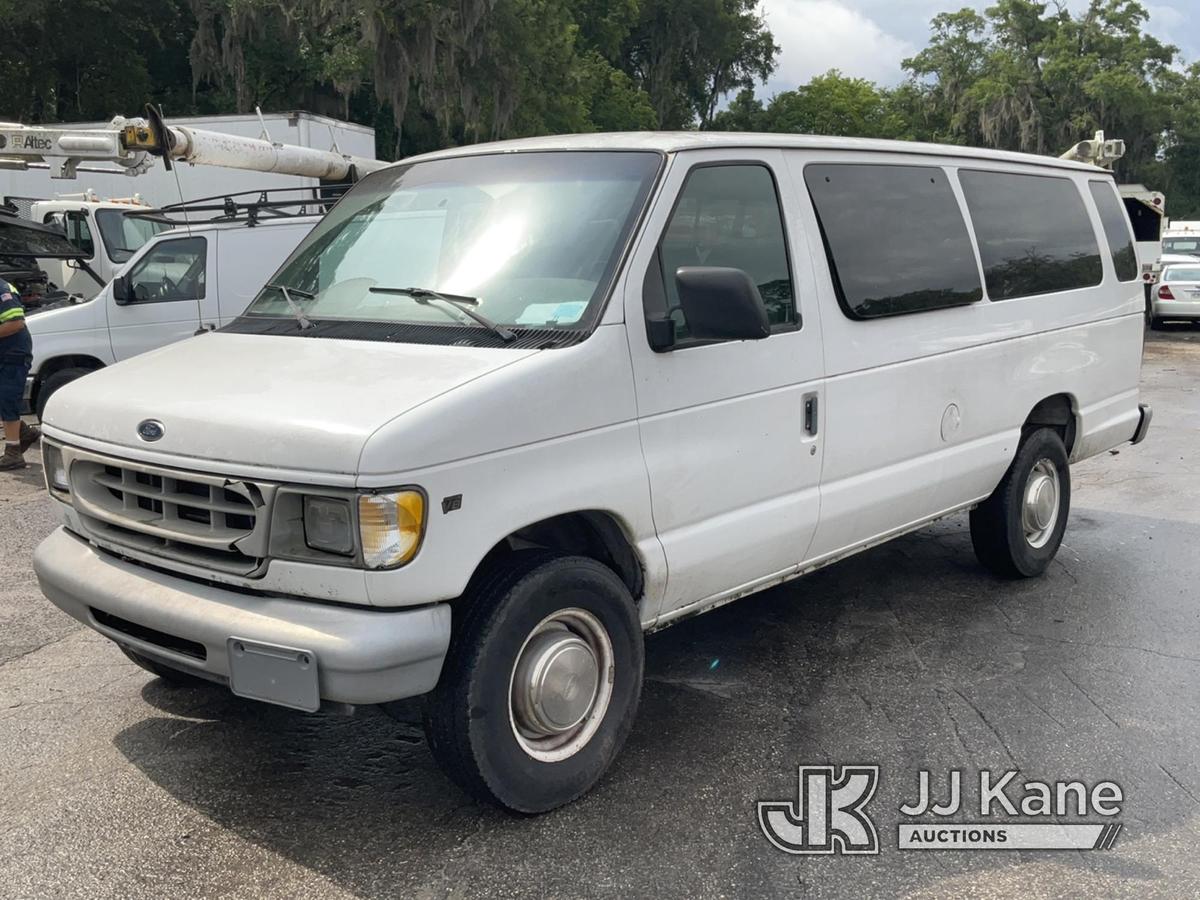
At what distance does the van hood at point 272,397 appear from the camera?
3072 millimetres

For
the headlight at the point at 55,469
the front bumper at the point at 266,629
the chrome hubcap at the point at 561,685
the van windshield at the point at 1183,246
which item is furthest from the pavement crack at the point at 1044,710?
the van windshield at the point at 1183,246

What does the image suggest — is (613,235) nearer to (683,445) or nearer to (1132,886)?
(683,445)

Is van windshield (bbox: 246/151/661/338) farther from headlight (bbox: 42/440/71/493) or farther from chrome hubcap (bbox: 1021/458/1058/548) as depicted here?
chrome hubcap (bbox: 1021/458/1058/548)

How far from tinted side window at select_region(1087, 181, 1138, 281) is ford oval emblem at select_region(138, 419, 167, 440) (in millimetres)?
5227

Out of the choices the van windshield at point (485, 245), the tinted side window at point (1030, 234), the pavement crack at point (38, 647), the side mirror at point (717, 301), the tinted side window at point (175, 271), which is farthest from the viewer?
the tinted side window at point (175, 271)

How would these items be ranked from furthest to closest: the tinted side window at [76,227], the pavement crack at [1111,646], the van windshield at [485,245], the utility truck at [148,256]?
the tinted side window at [76,227] → the utility truck at [148,256] → the pavement crack at [1111,646] → the van windshield at [485,245]

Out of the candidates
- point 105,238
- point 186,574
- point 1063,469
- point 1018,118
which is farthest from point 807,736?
point 1018,118

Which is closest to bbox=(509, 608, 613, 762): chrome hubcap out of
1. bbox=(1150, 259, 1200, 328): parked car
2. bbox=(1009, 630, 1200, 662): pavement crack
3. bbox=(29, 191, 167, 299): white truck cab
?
bbox=(1009, 630, 1200, 662): pavement crack

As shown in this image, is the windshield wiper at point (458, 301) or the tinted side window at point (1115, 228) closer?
the windshield wiper at point (458, 301)

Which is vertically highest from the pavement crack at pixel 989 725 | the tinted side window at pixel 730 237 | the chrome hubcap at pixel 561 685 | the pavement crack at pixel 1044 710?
the tinted side window at pixel 730 237

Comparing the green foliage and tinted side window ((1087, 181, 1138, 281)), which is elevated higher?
the green foliage

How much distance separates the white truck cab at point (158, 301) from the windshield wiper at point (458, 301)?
23.3 ft

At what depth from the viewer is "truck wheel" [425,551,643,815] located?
326 cm

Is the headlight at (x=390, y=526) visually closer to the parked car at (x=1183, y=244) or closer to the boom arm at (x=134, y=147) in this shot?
the boom arm at (x=134, y=147)
